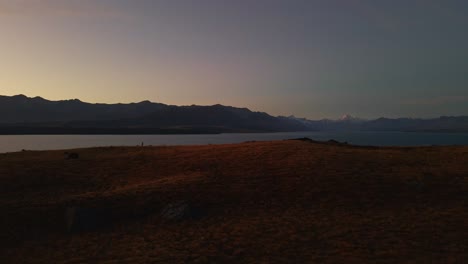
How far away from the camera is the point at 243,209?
29.0 meters

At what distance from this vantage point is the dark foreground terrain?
2088 centimetres

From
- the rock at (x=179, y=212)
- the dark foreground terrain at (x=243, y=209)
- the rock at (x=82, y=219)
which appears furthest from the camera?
the rock at (x=179, y=212)

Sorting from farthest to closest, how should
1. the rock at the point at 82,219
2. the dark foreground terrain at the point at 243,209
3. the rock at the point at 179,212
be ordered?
the rock at the point at 179,212 → the rock at the point at 82,219 → the dark foreground terrain at the point at 243,209

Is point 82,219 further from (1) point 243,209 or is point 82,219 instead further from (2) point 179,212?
(1) point 243,209

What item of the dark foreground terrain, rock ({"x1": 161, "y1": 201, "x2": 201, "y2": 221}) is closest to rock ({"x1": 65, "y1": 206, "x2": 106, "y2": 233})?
the dark foreground terrain

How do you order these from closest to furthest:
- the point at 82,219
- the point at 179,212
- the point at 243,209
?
the point at 82,219 < the point at 179,212 < the point at 243,209

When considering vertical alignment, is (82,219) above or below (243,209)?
below

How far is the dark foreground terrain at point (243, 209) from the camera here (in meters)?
20.9

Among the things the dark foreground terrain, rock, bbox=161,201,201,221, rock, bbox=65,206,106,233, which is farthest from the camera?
rock, bbox=161,201,201,221

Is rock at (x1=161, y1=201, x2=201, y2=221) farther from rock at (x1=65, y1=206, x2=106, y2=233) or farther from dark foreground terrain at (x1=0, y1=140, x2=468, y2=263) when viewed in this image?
rock at (x1=65, y1=206, x2=106, y2=233)

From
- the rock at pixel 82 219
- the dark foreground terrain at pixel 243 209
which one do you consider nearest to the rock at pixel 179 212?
the dark foreground terrain at pixel 243 209

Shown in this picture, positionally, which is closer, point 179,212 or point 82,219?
point 82,219

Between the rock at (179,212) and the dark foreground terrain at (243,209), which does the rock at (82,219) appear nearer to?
the dark foreground terrain at (243,209)

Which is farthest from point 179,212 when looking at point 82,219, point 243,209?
point 82,219
